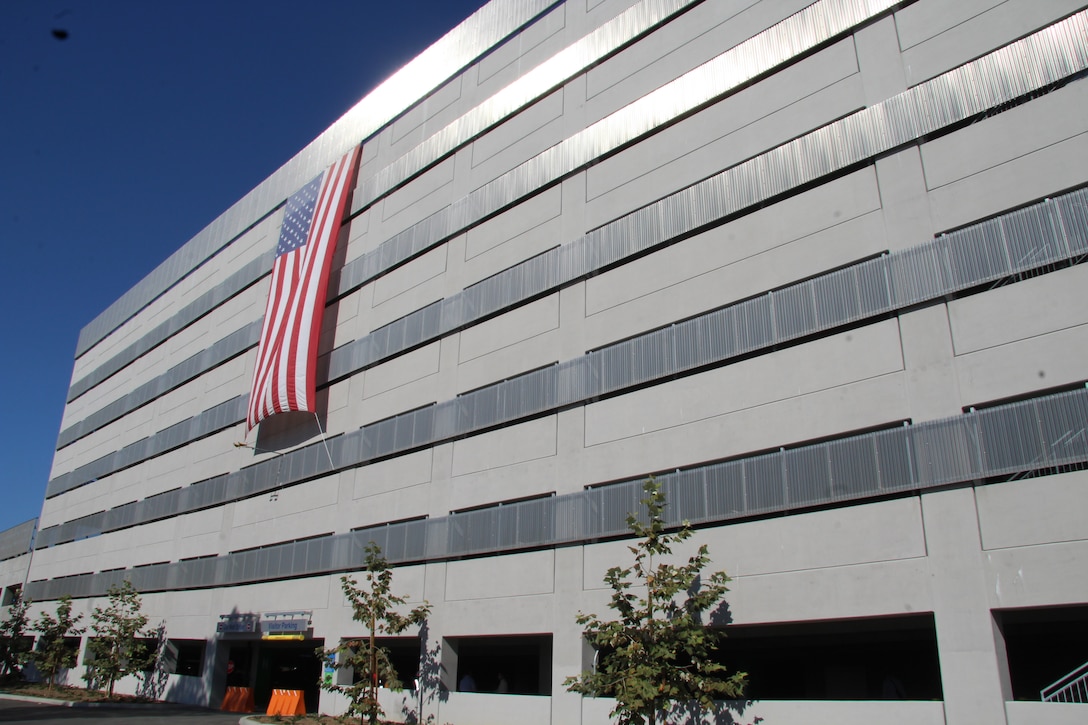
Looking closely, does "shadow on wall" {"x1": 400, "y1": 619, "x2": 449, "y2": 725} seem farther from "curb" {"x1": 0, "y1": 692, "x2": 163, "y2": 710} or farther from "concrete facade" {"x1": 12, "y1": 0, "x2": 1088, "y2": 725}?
"curb" {"x1": 0, "y1": 692, "x2": 163, "y2": 710}

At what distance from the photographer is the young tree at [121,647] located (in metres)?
36.5

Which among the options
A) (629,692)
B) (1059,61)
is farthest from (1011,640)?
(1059,61)

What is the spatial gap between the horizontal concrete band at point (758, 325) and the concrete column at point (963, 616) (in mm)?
A: 4503

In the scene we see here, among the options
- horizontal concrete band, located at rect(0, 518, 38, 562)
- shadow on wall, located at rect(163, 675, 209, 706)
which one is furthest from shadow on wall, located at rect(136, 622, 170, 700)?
horizontal concrete band, located at rect(0, 518, 38, 562)

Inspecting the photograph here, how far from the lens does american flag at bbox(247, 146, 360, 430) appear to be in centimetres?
3322

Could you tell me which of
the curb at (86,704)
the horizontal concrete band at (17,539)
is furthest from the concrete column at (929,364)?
the horizontal concrete band at (17,539)

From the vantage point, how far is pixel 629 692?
53.3 ft

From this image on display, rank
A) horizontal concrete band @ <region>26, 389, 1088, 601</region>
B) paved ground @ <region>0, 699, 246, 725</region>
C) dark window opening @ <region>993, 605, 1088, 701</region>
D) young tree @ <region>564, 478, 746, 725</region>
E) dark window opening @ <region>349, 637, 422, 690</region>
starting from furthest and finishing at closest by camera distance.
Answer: dark window opening @ <region>349, 637, 422, 690</region> < paved ground @ <region>0, 699, 246, 725</region> < dark window opening @ <region>993, 605, 1088, 701</region> < young tree @ <region>564, 478, 746, 725</region> < horizontal concrete band @ <region>26, 389, 1088, 601</region>

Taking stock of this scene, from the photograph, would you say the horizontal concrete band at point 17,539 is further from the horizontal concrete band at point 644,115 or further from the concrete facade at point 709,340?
the horizontal concrete band at point 644,115

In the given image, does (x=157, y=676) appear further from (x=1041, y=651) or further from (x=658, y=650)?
(x=1041, y=651)

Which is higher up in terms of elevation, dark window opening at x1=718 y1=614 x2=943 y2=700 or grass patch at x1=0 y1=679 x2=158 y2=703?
dark window opening at x1=718 y1=614 x2=943 y2=700

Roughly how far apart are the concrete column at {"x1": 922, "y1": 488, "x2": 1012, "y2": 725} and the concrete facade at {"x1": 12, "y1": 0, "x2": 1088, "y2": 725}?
2.0 inches

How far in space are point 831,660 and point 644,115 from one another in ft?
54.0

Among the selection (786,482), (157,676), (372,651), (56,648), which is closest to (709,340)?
(786,482)
